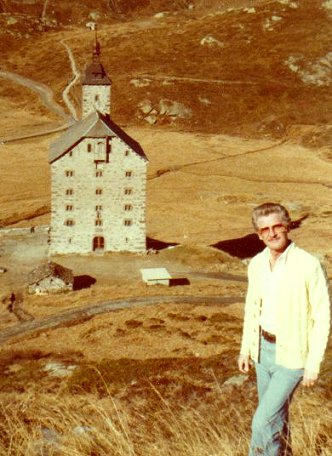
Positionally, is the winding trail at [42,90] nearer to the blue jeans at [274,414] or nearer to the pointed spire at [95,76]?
the pointed spire at [95,76]

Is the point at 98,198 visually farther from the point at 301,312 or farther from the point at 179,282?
the point at 301,312

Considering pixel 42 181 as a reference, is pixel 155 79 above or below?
above

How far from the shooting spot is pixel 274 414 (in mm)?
9031

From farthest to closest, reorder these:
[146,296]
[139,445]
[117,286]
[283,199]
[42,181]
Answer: [42,181], [283,199], [117,286], [146,296], [139,445]

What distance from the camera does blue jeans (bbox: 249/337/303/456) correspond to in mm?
8688

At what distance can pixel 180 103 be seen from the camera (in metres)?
150

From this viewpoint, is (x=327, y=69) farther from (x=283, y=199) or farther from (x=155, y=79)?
(x=283, y=199)

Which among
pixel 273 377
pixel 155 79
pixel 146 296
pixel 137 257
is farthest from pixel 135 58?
pixel 273 377

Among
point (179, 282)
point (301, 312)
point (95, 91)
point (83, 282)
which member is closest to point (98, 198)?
point (95, 91)

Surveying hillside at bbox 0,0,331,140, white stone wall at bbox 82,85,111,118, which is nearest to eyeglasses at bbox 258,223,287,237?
white stone wall at bbox 82,85,111,118

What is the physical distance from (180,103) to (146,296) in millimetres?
104866

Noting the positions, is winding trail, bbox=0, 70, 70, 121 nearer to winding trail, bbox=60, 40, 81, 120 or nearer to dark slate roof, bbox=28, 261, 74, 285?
winding trail, bbox=60, 40, 81, 120

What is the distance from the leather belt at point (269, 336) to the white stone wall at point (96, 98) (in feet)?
201

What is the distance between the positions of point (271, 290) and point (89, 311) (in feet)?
132
